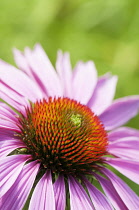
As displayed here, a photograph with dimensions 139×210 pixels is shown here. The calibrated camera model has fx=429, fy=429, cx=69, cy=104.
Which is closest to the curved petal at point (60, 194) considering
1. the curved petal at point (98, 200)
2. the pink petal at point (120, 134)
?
the curved petal at point (98, 200)

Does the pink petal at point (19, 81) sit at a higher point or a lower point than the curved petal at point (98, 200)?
higher

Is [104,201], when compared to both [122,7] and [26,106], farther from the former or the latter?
[122,7]

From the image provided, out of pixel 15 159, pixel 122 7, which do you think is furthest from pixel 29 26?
pixel 15 159

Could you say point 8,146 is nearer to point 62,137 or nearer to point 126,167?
point 62,137

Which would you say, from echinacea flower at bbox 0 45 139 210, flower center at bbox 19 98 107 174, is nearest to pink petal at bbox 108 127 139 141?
echinacea flower at bbox 0 45 139 210

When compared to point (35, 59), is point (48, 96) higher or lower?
lower

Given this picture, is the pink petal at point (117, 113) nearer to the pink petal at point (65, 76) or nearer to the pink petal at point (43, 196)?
the pink petal at point (65, 76)

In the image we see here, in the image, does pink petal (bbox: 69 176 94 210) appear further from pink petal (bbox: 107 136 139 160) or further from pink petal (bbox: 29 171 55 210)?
pink petal (bbox: 107 136 139 160)
